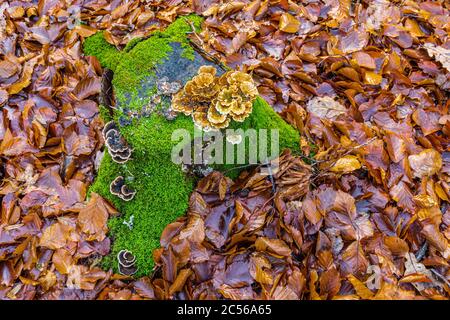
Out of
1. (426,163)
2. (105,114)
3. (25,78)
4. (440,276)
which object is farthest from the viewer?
(25,78)

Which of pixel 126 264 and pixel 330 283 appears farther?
pixel 126 264

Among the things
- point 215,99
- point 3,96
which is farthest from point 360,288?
point 3,96

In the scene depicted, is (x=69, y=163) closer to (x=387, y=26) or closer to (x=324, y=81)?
(x=324, y=81)

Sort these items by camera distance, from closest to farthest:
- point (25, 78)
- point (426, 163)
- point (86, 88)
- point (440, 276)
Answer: point (440, 276) → point (426, 163) → point (86, 88) → point (25, 78)

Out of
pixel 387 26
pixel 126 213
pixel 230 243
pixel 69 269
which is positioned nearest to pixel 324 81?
pixel 387 26

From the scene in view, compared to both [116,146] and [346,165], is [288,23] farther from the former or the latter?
[116,146]

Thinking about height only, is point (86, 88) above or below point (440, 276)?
above
